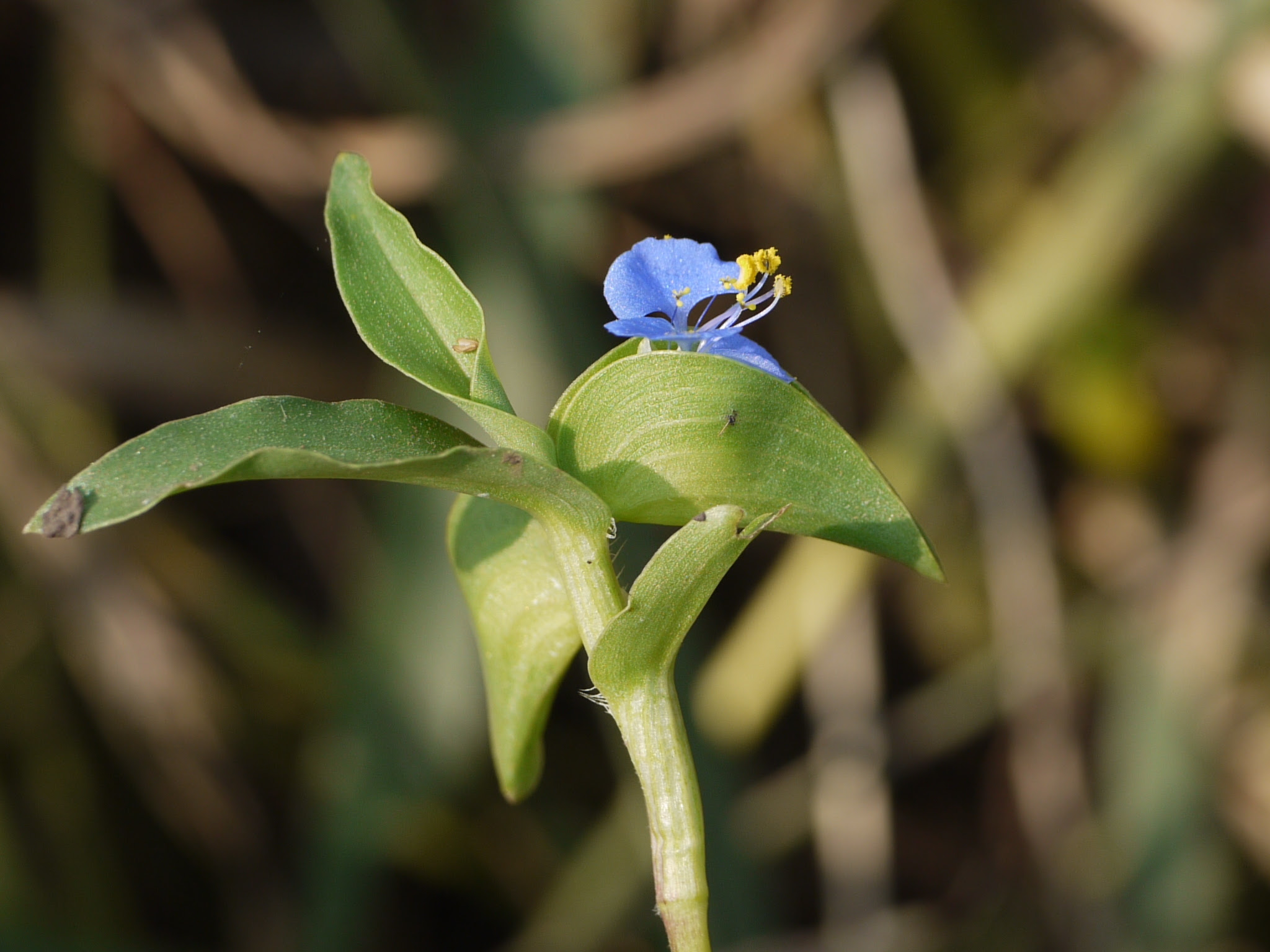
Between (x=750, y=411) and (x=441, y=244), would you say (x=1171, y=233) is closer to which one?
(x=441, y=244)

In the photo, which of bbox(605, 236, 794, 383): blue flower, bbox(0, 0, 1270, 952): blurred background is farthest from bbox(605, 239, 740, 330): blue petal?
bbox(0, 0, 1270, 952): blurred background

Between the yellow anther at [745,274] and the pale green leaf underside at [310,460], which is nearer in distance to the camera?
the pale green leaf underside at [310,460]

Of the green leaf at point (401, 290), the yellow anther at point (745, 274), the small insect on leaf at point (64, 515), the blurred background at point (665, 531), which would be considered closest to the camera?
the small insect on leaf at point (64, 515)

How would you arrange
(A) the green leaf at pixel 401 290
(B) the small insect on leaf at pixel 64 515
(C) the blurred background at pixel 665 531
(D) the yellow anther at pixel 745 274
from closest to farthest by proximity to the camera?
(B) the small insect on leaf at pixel 64 515 → (A) the green leaf at pixel 401 290 → (D) the yellow anther at pixel 745 274 → (C) the blurred background at pixel 665 531

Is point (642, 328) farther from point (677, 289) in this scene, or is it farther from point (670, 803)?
point (670, 803)

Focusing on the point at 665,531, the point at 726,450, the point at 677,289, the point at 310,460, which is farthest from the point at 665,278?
the point at 665,531

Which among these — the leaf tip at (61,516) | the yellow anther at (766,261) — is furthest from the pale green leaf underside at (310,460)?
the yellow anther at (766,261)

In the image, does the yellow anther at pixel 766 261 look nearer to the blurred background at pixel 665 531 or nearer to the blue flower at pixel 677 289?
the blue flower at pixel 677 289
